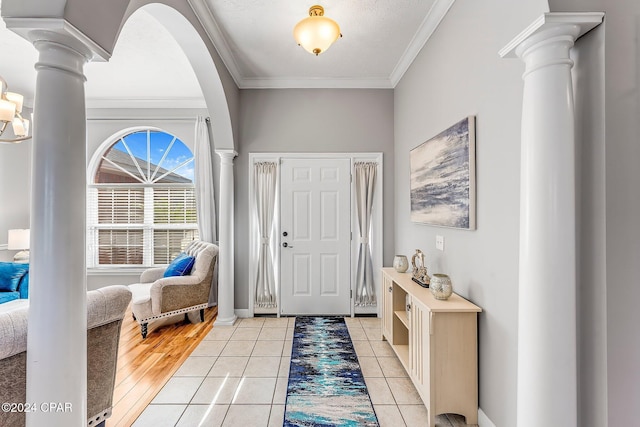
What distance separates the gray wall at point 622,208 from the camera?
1.12m

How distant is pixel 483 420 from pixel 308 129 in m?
3.27

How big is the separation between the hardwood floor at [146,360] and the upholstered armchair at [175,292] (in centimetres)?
18

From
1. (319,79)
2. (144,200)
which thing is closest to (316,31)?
(319,79)

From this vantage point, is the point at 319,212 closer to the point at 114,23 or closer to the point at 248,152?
the point at 248,152

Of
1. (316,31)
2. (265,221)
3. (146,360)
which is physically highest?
(316,31)

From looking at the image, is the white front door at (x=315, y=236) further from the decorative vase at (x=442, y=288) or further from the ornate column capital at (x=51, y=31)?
the ornate column capital at (x=51, y=31)

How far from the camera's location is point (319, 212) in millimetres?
3898

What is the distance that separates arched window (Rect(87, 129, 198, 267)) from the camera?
4.65 m

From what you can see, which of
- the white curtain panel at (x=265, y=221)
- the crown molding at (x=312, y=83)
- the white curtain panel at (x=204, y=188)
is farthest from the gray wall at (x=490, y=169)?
the white curtain panel at (x=204, y=188)

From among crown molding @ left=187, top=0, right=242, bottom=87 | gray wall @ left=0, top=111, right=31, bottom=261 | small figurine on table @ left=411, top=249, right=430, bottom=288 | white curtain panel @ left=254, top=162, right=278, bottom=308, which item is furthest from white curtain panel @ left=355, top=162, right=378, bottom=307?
gray wall @ left=0, top=111, right=31, bottom=261

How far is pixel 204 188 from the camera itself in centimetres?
441

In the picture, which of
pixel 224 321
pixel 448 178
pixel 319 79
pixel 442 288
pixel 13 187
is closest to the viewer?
pixel 442 288

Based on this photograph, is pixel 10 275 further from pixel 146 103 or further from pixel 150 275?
pixel 146 103

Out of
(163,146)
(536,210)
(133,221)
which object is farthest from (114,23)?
(133,221)
